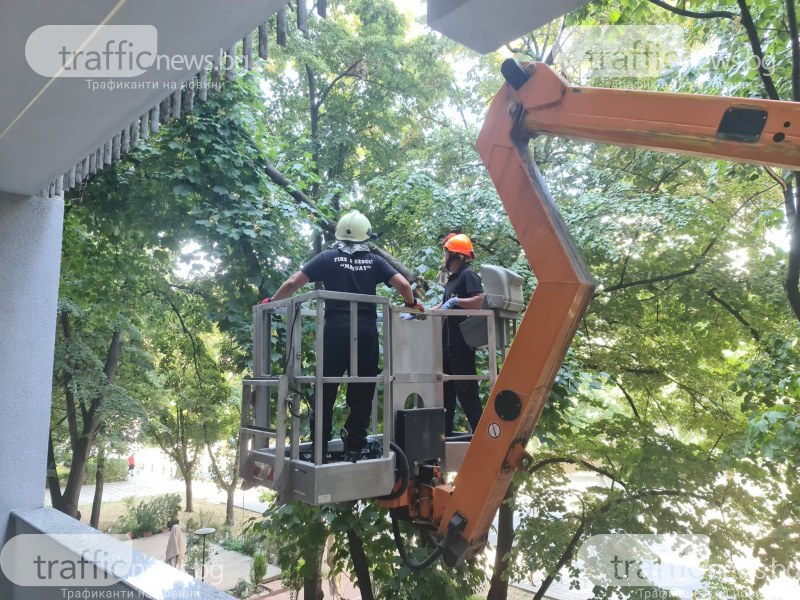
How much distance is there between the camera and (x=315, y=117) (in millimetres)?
12477

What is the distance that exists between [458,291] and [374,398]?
1049 mm

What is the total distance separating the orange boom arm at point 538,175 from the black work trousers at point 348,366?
690mm

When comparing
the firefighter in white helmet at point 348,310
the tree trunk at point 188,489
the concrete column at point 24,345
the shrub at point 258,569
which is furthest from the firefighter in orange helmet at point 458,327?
the tree trunk at point 188,489

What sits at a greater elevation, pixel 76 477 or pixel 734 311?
pixel 734 311

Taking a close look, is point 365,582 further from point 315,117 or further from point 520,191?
point 315,117

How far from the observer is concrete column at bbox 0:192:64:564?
384 centimetres

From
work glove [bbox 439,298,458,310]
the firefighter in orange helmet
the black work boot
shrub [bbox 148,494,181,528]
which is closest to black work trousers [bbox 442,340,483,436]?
the firefighter in orange helmet

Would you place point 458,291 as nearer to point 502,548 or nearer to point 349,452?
point 349,452

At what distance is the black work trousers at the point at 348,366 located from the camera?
3.17m

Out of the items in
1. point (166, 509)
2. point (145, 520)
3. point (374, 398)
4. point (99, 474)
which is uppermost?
point (374, 398)

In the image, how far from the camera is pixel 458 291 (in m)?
3.94

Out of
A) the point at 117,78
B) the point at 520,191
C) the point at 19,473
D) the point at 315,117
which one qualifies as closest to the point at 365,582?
the point at 19,473

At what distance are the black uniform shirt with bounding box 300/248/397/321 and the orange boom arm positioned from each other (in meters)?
0.96

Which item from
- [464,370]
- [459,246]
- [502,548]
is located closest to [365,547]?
[502,548]
